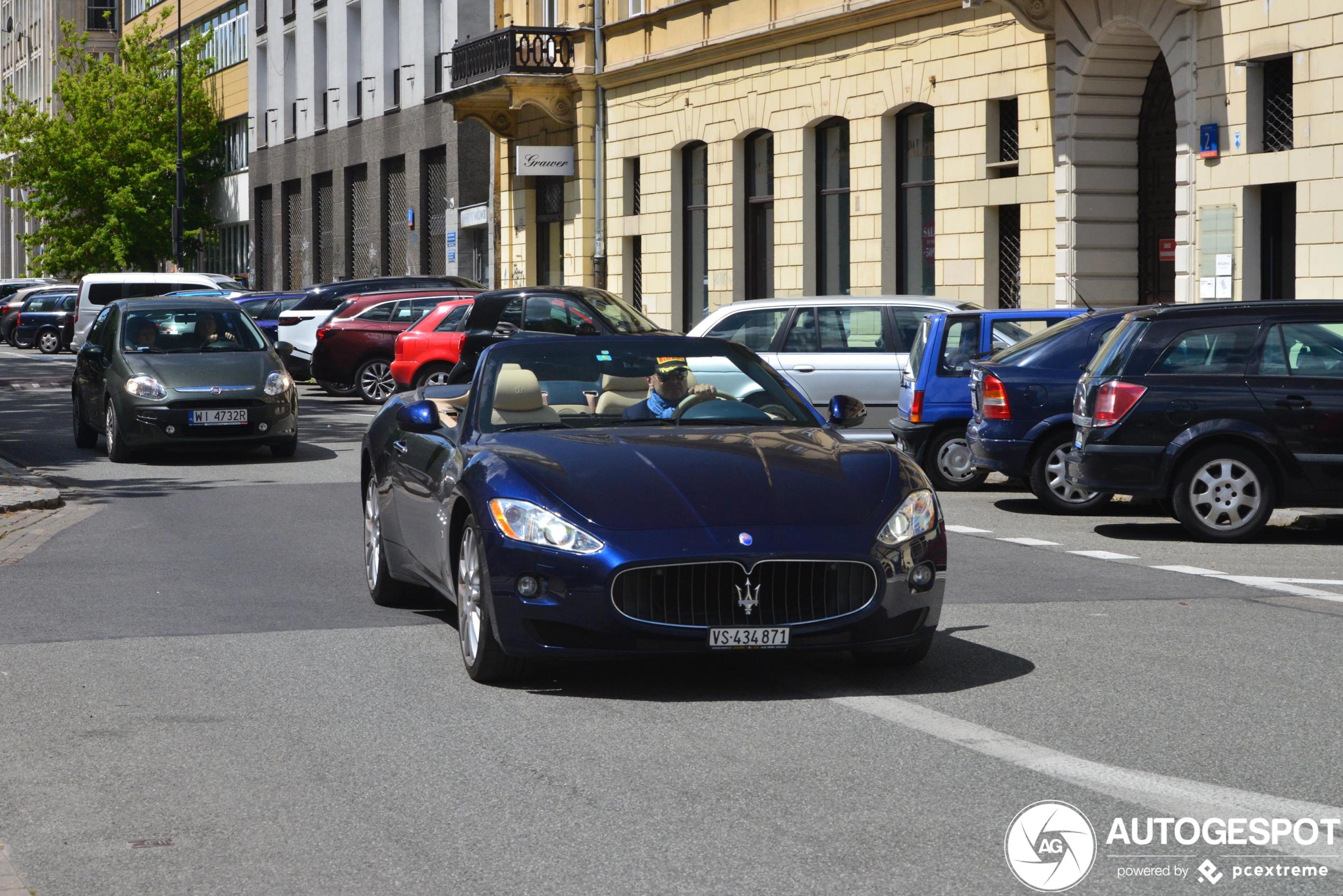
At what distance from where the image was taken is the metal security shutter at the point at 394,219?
51.3m

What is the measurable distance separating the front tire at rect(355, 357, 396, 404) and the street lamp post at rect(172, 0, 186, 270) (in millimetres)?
36925

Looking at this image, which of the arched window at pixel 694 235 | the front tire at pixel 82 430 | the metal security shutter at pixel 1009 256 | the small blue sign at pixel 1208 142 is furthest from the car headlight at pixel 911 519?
the arched window at pixel 694 235

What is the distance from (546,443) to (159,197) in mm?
67899

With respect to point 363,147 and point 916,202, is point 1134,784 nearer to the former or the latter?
point 916,202

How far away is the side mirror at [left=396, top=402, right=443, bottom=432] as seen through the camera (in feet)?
27.2

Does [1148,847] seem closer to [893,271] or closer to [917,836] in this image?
[917,836]

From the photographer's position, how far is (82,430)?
20.9 meters

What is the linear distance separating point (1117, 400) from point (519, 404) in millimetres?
5940

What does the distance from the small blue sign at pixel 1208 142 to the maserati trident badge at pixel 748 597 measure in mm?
16783

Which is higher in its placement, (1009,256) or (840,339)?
(1009,256)

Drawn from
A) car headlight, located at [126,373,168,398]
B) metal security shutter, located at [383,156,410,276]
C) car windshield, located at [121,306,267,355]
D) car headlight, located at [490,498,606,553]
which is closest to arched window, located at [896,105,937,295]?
car windshield, located at [121,306,267,355]

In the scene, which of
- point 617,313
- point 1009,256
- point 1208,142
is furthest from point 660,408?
point 1009,256

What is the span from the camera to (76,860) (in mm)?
5156

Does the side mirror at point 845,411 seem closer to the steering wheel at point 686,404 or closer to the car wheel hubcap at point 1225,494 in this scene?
the steering wheel at point 686,404
